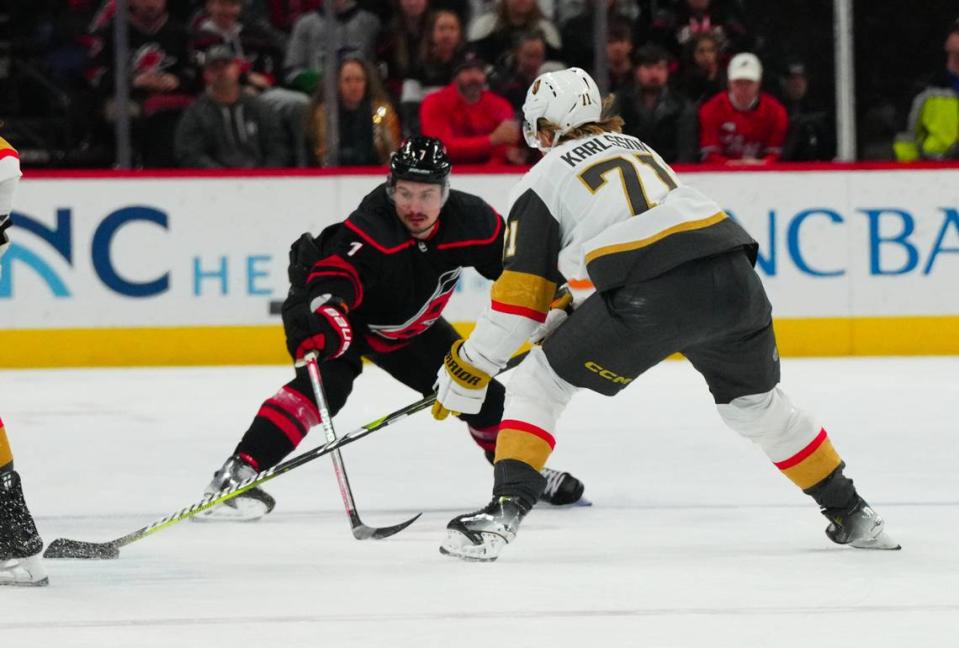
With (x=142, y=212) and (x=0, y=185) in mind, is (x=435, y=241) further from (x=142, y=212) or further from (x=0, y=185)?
(x=142, y=212)

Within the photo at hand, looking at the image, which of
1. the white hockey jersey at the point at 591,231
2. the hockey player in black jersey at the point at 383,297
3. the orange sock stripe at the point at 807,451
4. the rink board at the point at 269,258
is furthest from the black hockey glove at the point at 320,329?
the rink board at the point at 269,258

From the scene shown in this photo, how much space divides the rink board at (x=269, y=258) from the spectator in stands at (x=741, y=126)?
164 mm

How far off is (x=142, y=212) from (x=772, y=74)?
8.79 ft

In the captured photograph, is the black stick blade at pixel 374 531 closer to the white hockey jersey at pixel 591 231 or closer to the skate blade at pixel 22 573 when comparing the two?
the white hockey jersey at pixel 591 231

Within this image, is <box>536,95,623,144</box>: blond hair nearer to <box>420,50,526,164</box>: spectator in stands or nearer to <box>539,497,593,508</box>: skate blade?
<box>539,497,593,508</box>: skate blade

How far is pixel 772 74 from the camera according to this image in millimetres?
7203

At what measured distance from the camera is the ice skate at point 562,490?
13.2ft

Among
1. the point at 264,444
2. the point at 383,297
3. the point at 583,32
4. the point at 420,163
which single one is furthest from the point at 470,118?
the point at 264,444

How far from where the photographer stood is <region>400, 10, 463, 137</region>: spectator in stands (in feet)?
23.3

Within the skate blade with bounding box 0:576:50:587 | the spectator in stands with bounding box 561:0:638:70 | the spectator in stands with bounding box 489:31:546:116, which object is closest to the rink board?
the spectator in stands with bounding box 489:31:546:116

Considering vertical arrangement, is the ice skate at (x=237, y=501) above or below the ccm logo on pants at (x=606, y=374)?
below

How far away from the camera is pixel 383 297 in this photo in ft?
13.0

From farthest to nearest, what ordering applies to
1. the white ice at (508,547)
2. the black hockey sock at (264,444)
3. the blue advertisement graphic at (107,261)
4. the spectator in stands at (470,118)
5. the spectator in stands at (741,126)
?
the spectator in stands at (741,126)
the spectator in stands at (470,118)
the blue advertisement graphic at (107,261)
the black hockey sock at (264,444)
the white ice at (508,547)

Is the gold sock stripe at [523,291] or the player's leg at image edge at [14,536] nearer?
the player's leg at image edge at [14,536]
